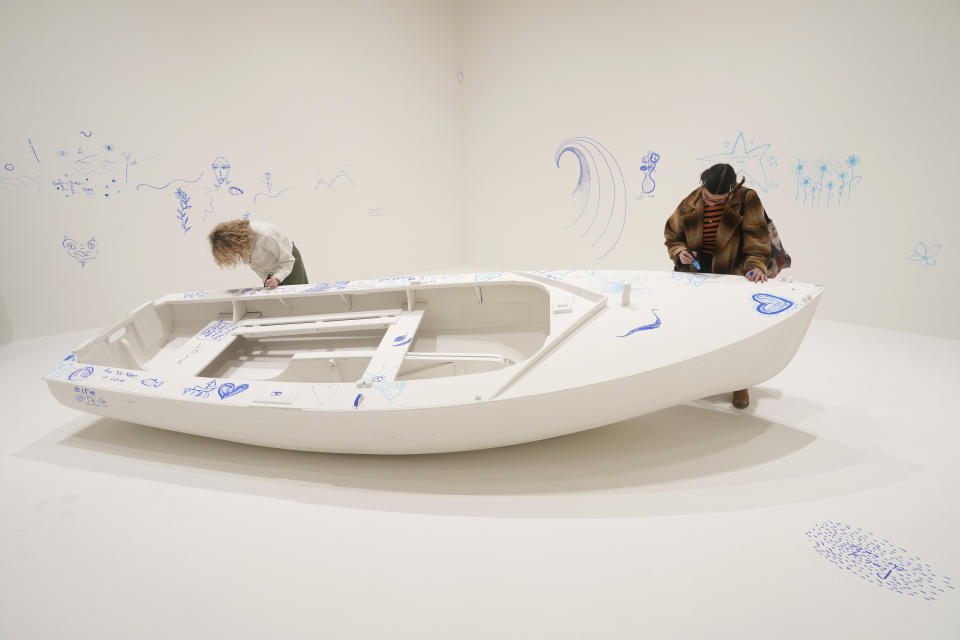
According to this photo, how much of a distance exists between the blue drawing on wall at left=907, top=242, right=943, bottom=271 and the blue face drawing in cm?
492

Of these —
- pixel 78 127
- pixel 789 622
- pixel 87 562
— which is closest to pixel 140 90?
pixel 78 127

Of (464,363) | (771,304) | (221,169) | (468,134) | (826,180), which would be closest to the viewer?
(771,304)

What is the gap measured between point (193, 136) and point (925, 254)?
5.14 metres

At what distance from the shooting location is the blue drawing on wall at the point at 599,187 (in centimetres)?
384

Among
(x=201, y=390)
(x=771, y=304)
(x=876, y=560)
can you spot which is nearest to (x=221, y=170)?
(x=201, y=390)

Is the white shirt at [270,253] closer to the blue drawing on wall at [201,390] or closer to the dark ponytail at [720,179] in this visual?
the blue drawing on wall at [201,390]

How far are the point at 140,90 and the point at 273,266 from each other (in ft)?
6.45

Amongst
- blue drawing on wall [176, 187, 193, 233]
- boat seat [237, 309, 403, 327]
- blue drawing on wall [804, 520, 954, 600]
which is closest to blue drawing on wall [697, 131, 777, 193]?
blue drawing on wall [804, 520, 954, 600]

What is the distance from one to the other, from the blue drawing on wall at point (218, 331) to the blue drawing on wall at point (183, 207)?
1671 mm

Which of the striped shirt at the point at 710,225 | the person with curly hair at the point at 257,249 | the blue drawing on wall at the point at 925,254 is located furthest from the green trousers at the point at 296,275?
the blue drawing on wall at the point at 925,254

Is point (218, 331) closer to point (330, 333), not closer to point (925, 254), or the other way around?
point (330, 333)

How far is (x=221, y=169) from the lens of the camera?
364 centimetres

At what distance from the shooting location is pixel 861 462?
5.58 feet

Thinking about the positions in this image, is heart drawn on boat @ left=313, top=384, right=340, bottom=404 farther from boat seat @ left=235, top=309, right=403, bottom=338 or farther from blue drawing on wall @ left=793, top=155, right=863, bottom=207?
blue drawing on wall @ left=793, top=155, right=863, bottom=207
